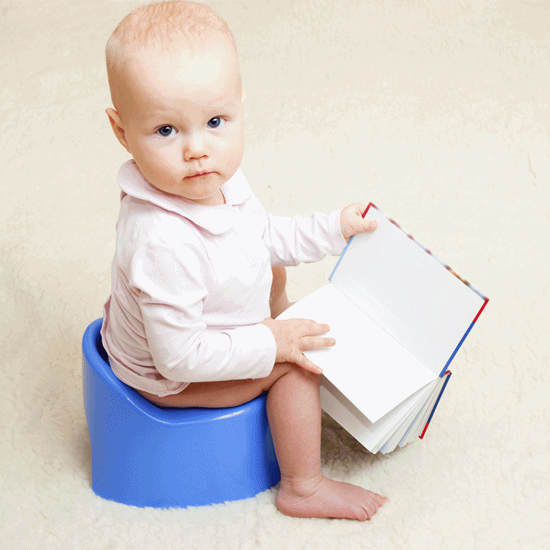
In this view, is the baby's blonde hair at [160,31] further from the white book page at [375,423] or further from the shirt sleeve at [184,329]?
the white book page at [375,423]

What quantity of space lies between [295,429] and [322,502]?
0.35 ft

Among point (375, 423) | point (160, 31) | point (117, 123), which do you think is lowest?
point (375, 423)

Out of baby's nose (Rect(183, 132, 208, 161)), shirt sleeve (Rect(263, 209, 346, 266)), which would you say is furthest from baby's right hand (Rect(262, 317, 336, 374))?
baby's nose (Rect(183, 132, 208, 161))

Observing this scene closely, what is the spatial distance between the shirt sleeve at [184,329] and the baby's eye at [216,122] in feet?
0.43

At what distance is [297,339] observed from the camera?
0.90 m

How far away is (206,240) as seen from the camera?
0.83 meters

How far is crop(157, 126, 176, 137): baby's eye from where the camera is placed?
761 millimetres

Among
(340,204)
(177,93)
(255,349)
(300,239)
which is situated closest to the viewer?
(177,93)

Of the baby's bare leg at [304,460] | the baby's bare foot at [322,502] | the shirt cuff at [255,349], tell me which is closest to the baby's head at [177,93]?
the shirt cuff at [255,349]

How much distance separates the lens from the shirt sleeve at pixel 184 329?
0.79 metres

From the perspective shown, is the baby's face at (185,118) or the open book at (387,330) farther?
the open book at (387,330)

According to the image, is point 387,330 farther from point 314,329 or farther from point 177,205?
point 177,205

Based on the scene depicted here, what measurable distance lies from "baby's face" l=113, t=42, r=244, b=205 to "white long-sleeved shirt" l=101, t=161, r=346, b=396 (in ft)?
0.13

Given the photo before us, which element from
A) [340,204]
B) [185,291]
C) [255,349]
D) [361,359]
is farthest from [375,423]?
[340,204]
